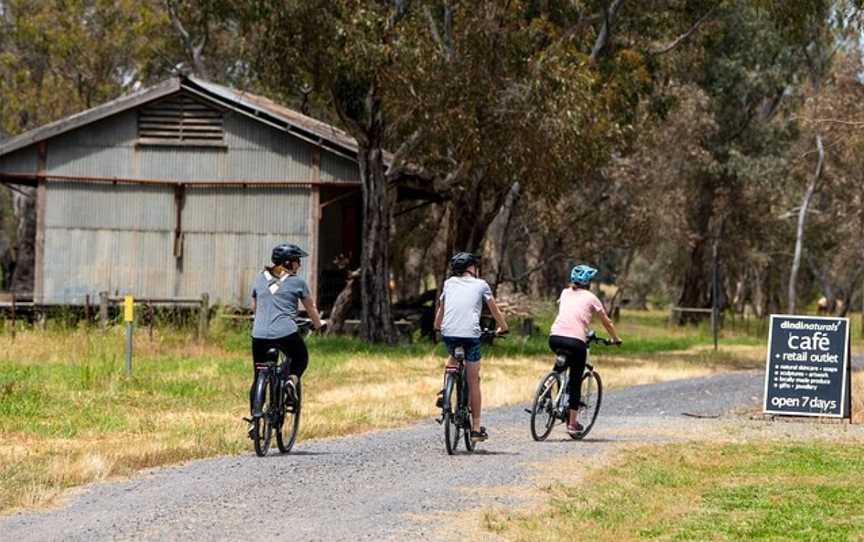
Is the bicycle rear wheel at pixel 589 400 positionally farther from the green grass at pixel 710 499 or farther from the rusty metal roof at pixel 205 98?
the rusty metal roof at pixel 205 98

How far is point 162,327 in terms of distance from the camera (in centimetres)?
3409

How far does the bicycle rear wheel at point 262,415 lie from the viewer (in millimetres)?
14500

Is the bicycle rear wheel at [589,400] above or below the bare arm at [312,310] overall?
below

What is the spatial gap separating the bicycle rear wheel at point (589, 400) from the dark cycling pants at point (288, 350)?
350 centimetres

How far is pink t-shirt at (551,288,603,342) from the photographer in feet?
54.9

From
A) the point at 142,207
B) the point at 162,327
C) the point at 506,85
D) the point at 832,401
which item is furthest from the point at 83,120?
the point at 832,401

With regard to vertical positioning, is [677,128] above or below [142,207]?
above

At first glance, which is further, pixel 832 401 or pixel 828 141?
pixel 828 141

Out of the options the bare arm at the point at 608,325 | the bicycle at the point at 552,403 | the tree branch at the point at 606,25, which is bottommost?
the bicycle at the point at 552,403

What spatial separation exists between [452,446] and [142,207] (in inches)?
916

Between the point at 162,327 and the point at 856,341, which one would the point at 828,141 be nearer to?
the point at 856,341

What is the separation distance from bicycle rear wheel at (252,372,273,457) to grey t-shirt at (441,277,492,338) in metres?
1.75

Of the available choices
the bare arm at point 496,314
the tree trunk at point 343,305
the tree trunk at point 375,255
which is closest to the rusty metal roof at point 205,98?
the tree trunk at point 375,255

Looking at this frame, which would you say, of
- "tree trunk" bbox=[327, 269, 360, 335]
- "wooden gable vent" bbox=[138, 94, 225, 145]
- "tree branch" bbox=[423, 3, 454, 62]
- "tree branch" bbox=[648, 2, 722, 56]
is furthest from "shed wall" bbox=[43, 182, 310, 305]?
"tree branch" bbox=[648, 2, 722, 56]
